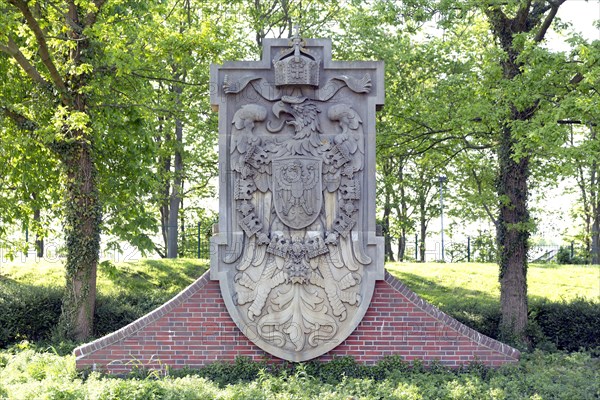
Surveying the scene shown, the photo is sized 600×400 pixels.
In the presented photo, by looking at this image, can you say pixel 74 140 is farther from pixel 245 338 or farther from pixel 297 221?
pixel 245 338

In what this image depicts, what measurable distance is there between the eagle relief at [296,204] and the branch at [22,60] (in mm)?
4396

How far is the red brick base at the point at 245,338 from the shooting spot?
11469 mm

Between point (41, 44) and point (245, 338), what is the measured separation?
6.66 metres

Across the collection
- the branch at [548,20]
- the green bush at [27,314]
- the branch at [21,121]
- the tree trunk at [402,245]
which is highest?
the branch at [548,20]

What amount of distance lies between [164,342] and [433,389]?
4.03 metres

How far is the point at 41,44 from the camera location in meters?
13.9

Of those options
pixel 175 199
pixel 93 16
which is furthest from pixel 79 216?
pixel 175 199

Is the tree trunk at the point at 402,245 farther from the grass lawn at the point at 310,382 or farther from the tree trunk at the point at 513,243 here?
the grass lawn at the point at 310,382

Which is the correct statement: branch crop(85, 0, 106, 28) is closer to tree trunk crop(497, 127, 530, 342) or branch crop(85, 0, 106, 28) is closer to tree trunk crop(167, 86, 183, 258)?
tree trunk crop(497, 127, 530, 342)

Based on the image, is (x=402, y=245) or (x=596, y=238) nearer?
(x=596, y=238)

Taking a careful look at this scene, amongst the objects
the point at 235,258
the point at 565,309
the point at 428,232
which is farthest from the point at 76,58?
the point at 428,232

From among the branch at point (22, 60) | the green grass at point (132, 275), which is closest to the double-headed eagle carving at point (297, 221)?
the branch at point (22, 60)

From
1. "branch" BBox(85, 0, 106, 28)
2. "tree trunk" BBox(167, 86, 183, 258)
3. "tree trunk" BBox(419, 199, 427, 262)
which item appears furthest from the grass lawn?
"tree trunk" BBox(419, 199, 427, 262)

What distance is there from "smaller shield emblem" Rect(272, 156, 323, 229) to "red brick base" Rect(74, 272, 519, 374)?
148 centimetres
